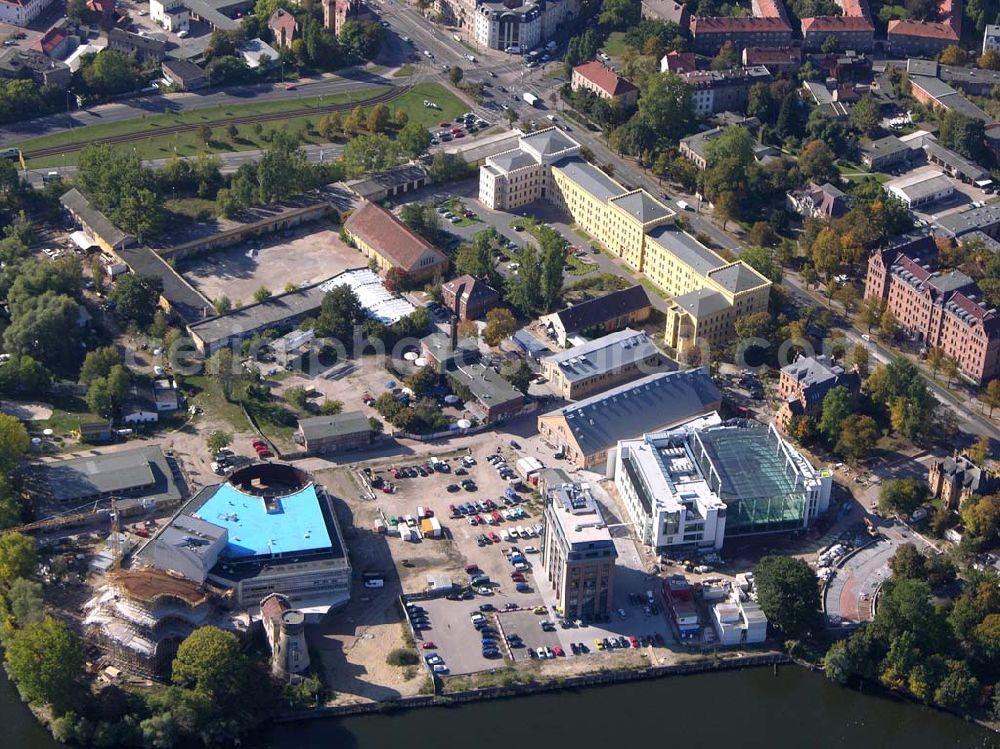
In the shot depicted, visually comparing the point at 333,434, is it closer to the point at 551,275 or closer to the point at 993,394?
the point at 551,275

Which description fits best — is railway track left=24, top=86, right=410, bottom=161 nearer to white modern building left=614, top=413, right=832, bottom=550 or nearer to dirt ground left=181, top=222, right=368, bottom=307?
dirt ground left=181, top=222, right=368, bottom=307

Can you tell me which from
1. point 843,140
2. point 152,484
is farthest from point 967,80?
point 152,484

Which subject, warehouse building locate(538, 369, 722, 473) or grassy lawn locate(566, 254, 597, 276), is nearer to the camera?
warehouse building locate(538, 369, 722, 473)

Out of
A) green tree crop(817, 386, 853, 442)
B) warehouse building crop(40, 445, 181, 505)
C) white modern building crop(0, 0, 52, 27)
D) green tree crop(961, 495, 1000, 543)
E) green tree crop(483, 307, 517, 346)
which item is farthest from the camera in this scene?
white modern building crop(0, 0, 52, 27)

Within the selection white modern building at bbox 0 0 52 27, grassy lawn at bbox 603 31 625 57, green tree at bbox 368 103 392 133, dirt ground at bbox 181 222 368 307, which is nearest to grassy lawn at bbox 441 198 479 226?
dirt ground at bbox 181 222 368 307

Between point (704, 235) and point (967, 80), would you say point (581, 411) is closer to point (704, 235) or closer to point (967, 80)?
point (704, 235)

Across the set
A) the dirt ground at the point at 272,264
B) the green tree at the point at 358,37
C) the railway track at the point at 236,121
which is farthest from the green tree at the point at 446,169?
the green tree at the point at 358,37
